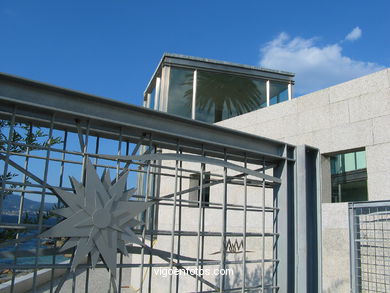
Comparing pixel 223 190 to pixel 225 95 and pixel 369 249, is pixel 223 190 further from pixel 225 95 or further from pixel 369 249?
pixel 225 95

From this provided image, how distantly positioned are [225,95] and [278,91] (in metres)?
2.24

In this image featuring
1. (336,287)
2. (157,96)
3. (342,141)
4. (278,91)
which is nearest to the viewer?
(336,287)

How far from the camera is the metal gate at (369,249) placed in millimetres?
7505

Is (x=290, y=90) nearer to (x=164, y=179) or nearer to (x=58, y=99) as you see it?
(x=164, y=179)

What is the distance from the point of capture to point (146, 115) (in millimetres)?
6723

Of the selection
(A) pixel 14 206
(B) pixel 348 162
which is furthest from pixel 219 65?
(A) pixel 14 206

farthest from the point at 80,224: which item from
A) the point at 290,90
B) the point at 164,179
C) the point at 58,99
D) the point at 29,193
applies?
the point at 290,90

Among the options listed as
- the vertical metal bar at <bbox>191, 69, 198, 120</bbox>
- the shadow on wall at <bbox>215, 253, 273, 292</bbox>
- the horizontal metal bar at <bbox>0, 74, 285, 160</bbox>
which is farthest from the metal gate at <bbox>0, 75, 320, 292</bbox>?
the vertical metal bar at <bbox>191, 69, 198, 120</bbox>

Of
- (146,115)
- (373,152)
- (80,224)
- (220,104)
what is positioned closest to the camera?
(80,224)

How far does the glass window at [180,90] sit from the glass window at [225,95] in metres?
0.36

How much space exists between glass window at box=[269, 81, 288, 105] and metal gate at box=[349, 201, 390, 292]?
8108mm

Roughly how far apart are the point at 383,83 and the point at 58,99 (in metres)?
7.31

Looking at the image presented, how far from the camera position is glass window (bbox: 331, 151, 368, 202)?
9.41m

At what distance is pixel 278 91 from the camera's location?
15820mm
